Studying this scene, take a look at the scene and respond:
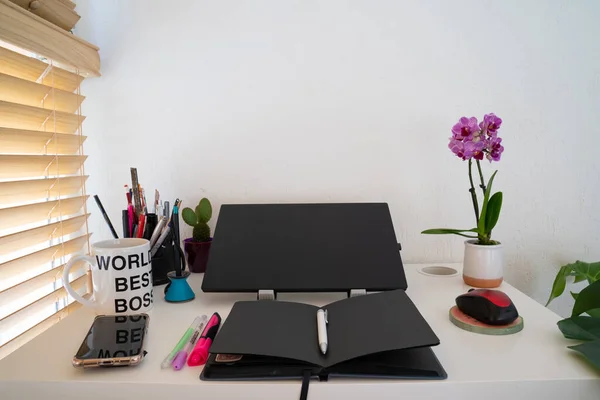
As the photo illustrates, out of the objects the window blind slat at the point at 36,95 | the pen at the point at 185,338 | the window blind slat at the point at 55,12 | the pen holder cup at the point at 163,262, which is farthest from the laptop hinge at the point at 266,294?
the window blind slat at the point at 55,12

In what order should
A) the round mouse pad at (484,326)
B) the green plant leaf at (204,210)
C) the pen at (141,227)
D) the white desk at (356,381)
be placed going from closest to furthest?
the white desk at (356,381), the round mouse pad at (484,326), the pen at (141,227), the green plant leaf at (204,210)

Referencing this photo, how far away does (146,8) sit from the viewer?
921 millimetres

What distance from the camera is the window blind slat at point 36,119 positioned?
2.27 ft

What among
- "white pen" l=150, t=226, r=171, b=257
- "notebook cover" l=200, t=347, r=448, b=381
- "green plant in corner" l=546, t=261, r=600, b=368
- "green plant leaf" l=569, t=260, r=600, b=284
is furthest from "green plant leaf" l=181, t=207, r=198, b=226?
"green plant leaf" l=569, t=260, r=600, b=284

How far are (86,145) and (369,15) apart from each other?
0.72 metres

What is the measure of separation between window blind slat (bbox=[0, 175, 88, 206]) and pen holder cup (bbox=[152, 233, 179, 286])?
25cm

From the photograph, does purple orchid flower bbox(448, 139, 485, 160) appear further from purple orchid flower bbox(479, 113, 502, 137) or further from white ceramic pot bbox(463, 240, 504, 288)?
white ceramic pot bbox(463, 240, 504, 288)

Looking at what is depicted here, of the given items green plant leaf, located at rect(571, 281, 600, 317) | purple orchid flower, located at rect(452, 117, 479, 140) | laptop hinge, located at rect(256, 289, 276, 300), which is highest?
purple orchid flower, located at rect(452, 117, 479, 140)

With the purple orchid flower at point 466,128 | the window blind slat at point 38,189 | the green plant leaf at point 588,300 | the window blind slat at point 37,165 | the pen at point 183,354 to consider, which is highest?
the purple orchid flower at point 466,128

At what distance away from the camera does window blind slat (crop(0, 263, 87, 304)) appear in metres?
0.66

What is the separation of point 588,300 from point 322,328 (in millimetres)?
392

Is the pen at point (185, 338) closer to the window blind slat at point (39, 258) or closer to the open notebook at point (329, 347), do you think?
the open notebook at point (329, 347)

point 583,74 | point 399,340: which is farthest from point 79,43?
point 583,74

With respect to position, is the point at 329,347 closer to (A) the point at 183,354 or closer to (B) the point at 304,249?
(A) the point at 183,354
